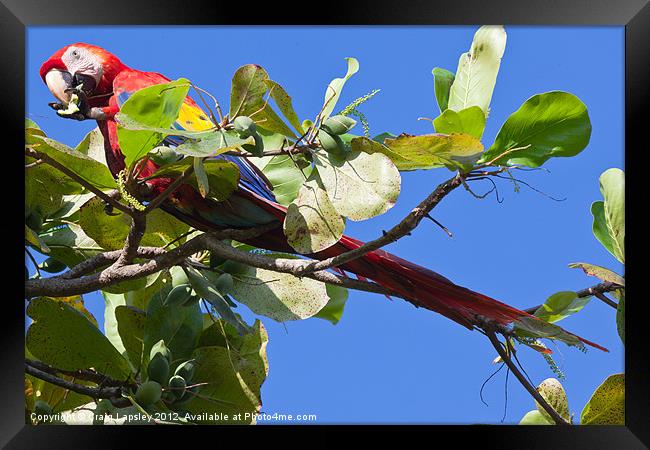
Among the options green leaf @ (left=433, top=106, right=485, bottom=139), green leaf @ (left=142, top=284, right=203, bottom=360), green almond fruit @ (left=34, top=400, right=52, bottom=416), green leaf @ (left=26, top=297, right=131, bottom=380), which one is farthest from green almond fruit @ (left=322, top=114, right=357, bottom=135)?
green almond fruit @ (left=34, top=400, right=52, bottom=416)

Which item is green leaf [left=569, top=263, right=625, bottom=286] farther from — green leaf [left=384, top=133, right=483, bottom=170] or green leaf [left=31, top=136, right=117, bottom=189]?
green leaf [left=31, top=136, right=117, bottom=189]

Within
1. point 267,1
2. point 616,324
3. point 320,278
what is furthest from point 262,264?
point 616,324

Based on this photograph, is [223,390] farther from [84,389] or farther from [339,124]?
[339,124]

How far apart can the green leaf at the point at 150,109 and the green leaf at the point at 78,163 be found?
0.08 metres

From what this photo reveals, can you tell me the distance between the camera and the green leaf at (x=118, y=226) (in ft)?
4.19

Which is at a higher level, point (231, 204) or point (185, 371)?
point (231, 204)

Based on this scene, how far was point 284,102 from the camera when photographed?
41.5 inches

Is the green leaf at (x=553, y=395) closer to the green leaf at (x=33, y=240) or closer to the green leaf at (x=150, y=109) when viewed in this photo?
the green leaf at (x=150, y=109)

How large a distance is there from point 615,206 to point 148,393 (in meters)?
0.77

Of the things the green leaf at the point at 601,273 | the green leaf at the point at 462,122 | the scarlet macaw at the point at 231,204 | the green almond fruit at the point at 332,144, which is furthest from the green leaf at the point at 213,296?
the green leaf at the point at 601,273

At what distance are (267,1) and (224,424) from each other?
655 mm

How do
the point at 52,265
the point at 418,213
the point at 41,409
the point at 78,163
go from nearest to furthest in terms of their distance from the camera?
the point at 418,213 < the point at 78,163 < the point at 41,409 < the point at 52,265

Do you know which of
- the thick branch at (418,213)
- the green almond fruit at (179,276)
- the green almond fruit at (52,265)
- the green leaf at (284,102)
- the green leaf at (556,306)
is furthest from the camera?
the green almond fruit at (52,265)

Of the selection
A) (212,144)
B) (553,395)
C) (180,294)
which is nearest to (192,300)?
(180,294)
